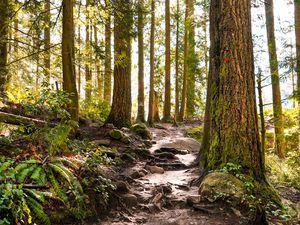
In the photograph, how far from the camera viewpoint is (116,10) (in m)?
8.79

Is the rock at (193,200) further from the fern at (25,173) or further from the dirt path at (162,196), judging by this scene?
the fern at (25,173)

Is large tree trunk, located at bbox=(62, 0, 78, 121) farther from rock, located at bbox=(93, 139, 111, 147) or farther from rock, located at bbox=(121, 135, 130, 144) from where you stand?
rock, located at bbox=(121, 135, 130, 144)

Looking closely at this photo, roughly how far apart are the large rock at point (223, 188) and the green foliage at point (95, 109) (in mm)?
8144

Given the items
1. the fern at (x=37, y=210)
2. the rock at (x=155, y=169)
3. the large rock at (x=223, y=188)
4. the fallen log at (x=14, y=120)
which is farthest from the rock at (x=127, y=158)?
the fern at (x=37, y=210)

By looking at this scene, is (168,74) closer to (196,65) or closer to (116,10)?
(196,65)

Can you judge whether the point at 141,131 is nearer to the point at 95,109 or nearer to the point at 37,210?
the point at 95,109

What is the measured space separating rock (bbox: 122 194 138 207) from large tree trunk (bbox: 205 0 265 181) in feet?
5.92

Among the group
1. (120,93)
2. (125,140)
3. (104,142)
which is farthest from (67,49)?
(120,93)

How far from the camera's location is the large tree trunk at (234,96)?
19.4ft

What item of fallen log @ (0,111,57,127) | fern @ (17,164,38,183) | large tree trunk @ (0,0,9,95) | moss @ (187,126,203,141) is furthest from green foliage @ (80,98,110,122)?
fern @ (17,164,38,183)

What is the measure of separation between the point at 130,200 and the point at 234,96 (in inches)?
116

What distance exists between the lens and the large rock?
516 centimetres

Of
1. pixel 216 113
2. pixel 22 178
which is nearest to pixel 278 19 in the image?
pixel 216 113

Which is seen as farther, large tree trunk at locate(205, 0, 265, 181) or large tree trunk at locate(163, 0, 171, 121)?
A: large tree trunk at locate(163, 0, 171, 121)
